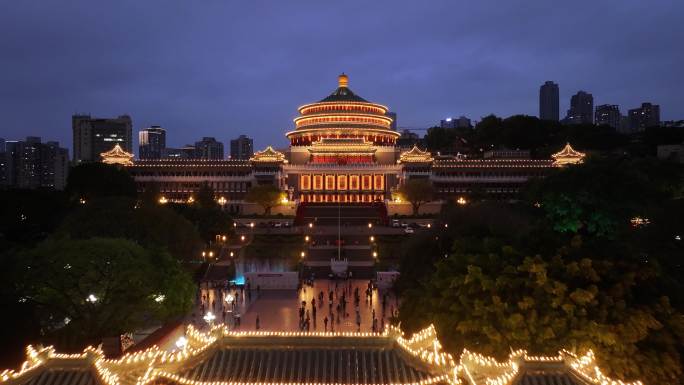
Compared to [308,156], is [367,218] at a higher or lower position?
lower

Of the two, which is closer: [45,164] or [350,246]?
[350,246]

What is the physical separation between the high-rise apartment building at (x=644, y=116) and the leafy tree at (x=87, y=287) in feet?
465

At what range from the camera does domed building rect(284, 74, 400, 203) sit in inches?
2689

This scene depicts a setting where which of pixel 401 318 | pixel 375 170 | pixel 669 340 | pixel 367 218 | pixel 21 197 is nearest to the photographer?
pixel 669 340

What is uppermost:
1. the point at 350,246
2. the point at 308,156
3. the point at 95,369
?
the point at 308,156

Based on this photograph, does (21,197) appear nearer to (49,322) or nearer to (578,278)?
(49,322)

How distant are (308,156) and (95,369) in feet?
212

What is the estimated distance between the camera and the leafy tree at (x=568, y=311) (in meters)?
12.6

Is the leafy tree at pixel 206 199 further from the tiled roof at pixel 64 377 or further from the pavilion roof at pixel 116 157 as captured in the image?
the tiled roof at pixel 64 377

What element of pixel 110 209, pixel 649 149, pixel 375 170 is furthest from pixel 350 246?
pixel 649 149

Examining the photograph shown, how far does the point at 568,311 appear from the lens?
1304cm

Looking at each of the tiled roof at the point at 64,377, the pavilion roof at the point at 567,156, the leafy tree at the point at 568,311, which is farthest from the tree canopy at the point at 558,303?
the pavilion roof at the point at 567,156

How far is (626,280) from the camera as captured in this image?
13.7 metres

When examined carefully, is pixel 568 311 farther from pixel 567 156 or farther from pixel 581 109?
pixel 581 109
